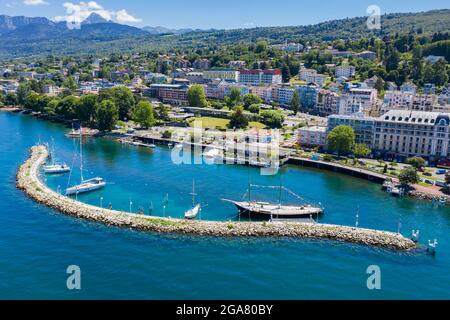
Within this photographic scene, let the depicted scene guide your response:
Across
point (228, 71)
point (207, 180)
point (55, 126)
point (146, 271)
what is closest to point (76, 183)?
point (207, 180)

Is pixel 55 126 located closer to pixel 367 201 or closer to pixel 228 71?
pixel 228 71

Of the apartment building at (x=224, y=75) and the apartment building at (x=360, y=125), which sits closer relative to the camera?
the apartment building at (x=360, y=125)

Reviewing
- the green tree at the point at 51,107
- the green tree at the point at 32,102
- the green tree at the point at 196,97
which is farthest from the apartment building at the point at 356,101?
the green tree at the point at 32,102

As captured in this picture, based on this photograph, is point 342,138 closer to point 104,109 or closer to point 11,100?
point 104,109

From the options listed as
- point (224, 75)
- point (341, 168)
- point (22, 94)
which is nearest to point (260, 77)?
point (224, 75)

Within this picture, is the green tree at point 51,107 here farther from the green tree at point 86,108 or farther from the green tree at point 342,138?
the green tree at point 342,138

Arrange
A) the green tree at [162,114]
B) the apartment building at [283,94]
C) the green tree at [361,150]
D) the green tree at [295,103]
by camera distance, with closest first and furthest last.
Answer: the green tree at [361,150], the green tree at [162,114], the green tree at [295,103], the apartment building at [283,94]
